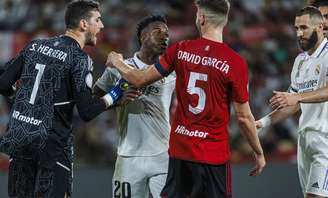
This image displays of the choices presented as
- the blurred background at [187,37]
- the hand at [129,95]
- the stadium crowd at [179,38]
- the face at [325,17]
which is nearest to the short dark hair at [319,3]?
the face at [325,17]

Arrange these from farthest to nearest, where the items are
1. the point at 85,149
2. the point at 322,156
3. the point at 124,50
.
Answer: the point at 124,50
the point at 85,149
the point at 322,156

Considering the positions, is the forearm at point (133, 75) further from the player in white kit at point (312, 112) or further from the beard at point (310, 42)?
the beard at point (310, 42)

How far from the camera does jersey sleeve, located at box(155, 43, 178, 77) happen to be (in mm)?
6098

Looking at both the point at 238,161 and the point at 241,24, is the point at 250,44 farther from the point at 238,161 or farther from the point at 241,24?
the point at 238,161

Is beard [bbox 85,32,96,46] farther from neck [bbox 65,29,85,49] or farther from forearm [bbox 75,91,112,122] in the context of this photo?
forearm [bbox 75,91,112,122]

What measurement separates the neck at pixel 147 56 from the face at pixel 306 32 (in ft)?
4.24

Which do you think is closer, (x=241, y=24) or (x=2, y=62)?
(x=2, y=62)

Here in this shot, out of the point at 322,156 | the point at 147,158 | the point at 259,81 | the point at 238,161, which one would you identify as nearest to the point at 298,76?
the point at 322,156

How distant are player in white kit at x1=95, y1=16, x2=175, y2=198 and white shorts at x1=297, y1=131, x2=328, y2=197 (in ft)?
4.09

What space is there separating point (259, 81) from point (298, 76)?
552 cm

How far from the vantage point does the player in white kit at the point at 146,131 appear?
713cm

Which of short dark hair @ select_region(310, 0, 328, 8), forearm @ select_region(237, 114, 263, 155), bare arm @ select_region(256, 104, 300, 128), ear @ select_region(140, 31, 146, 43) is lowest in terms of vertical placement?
forearm @ select_region(237, 114, 263, 155)

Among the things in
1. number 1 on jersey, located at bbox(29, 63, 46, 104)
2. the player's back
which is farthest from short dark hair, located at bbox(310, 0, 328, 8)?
number 1 on jersey, located at bbox(29, 63, 46, 104)

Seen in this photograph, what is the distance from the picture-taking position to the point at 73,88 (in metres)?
6.14
